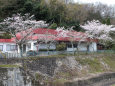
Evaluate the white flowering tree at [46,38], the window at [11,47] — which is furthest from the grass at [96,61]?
the window at [11,47]

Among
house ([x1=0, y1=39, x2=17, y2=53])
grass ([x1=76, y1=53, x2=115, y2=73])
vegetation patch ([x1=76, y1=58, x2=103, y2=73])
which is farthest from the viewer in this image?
house ([x1=0, y1=39, x2=17, y2=53])

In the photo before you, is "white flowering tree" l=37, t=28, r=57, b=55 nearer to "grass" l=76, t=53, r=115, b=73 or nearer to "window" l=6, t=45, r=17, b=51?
"window" l=6, t=45, r=17, b=51

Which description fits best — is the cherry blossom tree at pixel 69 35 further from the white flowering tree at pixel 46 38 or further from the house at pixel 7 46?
the house at pixel 7 46

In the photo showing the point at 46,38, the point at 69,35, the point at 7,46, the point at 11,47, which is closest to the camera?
the point at 46,38

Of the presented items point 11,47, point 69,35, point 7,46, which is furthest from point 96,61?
point 7,46

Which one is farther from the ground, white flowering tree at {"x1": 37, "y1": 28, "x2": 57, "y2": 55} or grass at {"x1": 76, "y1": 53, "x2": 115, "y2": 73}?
white flowering tree at {"x1": 37, "y1": 28, "x2": 57, "y2": 55}

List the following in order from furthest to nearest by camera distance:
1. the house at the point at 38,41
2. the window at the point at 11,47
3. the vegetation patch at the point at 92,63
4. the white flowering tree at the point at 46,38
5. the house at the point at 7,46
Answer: the window at the point at 11,47, the house at the point at 7,46, the house at the point at 38,41, the white flowering tree at the point at 46,38, the vegetation patch at the point at 92,63

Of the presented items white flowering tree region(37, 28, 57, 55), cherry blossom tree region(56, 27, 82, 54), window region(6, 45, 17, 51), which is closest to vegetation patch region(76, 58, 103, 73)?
cherry blossom tree region(56, 27, 82, 54)

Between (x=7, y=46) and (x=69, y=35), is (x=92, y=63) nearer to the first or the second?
(x=69, y=35)

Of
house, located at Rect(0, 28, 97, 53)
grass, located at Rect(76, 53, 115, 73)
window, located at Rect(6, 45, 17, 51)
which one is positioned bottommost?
grass, located at Rect(76, 53, 115, 73)

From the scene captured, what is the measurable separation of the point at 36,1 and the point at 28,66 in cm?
2804

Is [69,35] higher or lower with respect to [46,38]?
higher

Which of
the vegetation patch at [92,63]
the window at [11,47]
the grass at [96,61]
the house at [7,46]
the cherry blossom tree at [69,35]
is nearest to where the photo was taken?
the vegetation patch at [92,63]

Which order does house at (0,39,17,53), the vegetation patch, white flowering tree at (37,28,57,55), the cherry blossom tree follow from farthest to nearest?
the cherry blossom tree < house at (0,39,17,53) < white flowering tree at (37,28,57,55) < the vegetation patch
